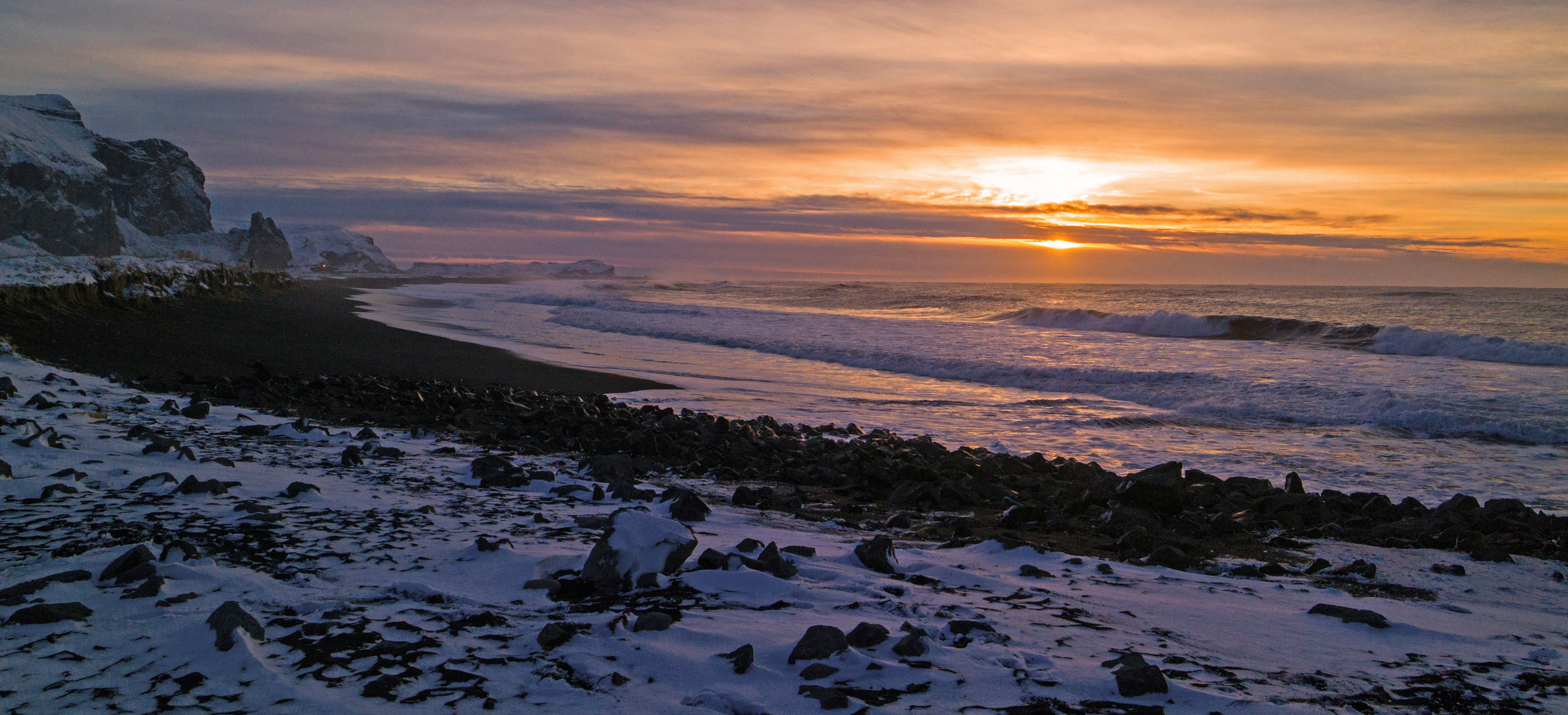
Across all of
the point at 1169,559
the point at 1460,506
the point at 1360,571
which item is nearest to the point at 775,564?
the point at 1169,559

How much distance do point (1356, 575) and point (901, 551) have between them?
2492 millimetres

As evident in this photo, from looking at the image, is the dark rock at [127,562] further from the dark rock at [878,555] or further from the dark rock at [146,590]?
the dark rock at [878,555]

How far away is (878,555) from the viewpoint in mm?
3576

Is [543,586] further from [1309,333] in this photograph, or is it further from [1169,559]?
[1309,333]

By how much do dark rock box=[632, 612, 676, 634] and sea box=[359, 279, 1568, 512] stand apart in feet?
19.3

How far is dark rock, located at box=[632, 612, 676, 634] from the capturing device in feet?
8.52

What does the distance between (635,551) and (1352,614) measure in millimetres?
2918

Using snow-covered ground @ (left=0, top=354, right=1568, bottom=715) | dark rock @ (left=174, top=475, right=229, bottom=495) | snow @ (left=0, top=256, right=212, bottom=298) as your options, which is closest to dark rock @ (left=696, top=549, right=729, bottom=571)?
snow-covered ground @ (left=0, top=354, right=1568, bottom=715)

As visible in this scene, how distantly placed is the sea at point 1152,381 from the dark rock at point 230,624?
22.7 feet

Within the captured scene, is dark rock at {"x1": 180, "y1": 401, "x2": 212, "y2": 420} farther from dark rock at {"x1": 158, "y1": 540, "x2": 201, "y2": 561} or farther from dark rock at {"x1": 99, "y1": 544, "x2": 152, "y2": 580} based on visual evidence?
dark rock at {"x1": 99, "y1": 544, "x2": 152, "y2": 580}

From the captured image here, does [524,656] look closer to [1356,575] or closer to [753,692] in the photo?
[753,692]

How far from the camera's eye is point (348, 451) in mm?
4934

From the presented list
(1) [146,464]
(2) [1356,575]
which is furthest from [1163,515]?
(1) [146,464]

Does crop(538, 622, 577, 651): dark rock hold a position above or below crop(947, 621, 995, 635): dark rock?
above
